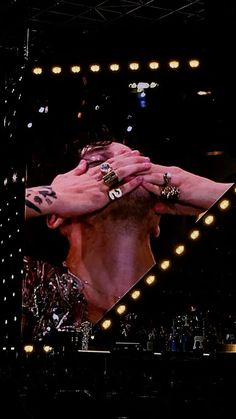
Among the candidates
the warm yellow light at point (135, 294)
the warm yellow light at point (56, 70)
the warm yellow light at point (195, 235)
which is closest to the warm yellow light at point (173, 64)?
the warm yellow light at point (56, 70)

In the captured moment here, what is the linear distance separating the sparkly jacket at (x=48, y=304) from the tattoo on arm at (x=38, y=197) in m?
0.58

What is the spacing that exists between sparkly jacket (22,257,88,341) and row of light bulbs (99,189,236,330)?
0.31m

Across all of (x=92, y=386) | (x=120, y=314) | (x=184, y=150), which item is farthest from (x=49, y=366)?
(x=184, y=150)

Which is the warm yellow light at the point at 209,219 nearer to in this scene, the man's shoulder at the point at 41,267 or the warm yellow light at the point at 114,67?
the warm yellow light at the point at 114,67

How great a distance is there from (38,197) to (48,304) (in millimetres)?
2132

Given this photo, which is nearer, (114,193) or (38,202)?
(38,202)

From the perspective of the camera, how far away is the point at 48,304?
451cm

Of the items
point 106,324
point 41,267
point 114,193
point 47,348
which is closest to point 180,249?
point 106,324

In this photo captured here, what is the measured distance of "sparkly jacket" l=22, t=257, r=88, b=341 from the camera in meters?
4.20

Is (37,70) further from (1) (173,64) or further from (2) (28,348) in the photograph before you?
(2) (28,348)

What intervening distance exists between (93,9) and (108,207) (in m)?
5.92

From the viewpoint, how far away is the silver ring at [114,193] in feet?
21.7

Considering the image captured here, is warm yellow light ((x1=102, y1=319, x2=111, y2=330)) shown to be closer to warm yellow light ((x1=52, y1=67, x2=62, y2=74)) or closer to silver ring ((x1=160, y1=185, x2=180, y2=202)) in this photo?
warm yellow light ((x1=52, y1=67, x2=62, y2=74))

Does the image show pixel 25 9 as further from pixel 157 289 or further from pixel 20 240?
pixel 157 289
